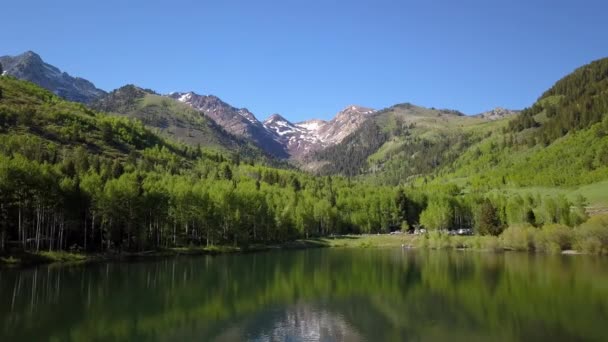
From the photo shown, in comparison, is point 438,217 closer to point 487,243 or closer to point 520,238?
point 487,243

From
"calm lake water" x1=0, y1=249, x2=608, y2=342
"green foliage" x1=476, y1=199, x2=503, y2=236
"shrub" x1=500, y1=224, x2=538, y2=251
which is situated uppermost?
"green foliage" x1=476, y1=199, x2=503, y2=236

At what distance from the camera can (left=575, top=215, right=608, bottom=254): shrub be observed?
113 metres

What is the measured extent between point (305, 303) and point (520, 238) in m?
93.7

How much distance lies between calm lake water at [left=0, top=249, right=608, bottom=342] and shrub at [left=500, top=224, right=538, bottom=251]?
3378cm

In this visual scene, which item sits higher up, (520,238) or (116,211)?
(116,211)

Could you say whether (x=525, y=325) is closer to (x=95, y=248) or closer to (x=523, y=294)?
(x=523, y=294)

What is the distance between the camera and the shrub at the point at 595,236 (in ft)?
372

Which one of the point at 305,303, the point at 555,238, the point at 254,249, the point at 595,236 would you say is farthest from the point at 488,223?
the point at 305,303

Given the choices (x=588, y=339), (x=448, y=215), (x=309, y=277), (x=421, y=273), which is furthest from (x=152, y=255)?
(x=448, y=215)

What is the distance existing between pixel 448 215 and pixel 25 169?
148805 millimetres

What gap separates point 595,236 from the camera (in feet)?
374

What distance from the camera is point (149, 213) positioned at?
118 meters

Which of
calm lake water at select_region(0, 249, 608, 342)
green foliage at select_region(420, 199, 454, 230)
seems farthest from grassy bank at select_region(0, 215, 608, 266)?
green foliage at select_region(420, 199, 454, 230)

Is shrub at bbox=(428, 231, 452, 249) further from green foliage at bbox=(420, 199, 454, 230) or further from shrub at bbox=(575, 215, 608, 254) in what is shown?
shrub at bbox=(575, 215, 608, 254)
